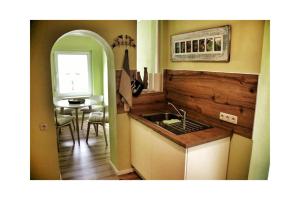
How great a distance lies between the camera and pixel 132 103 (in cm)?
234

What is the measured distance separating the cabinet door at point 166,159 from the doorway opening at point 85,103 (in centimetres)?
65

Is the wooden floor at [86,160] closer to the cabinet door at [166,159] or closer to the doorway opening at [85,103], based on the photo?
the doorway opening at [85,103]

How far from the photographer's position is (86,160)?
109 inches

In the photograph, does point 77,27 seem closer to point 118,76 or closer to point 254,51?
point 118,76

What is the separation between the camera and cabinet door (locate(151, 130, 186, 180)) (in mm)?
1605

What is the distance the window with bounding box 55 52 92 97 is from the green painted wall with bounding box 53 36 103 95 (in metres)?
0.10

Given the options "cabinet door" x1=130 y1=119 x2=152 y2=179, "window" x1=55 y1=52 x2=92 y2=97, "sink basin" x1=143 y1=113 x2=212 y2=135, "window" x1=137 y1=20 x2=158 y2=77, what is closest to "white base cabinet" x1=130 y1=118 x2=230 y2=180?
"cabinet door" x1=130 y1=119 x2=152 y2=179

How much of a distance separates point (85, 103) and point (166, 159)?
206cm

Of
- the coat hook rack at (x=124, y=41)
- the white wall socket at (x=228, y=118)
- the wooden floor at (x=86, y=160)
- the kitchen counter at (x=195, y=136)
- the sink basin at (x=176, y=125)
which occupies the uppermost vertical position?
the coat hook rack at (x=124, y=41)

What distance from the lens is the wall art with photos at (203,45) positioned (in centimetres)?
166

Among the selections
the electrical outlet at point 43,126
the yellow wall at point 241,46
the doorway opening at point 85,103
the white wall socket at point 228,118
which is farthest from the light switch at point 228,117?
the electrical outlet at point 43,126
